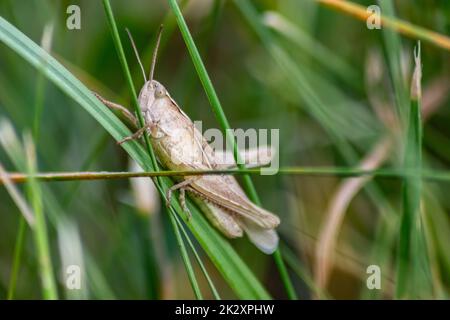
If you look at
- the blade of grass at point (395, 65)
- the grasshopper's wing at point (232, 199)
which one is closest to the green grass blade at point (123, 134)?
the grasshopper's wing at point (232, 199)

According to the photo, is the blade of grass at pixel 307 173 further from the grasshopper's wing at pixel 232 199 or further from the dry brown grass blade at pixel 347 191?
the dry brown grass blade at pixel 347 191

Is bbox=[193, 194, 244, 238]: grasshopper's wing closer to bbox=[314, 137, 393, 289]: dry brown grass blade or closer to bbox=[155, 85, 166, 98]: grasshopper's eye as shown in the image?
bbox=[155, 85, 166, 98]: grasshopper's eye

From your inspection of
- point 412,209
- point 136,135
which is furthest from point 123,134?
point 412,209

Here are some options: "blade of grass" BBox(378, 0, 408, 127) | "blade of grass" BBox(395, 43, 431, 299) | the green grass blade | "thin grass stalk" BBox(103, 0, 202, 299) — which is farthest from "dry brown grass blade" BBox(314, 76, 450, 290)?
"thin grass stalk" BBox(103, 0, 202, 299)

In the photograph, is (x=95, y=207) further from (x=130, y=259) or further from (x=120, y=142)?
(x=120, y=142)

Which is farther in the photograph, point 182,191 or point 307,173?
point 182,191

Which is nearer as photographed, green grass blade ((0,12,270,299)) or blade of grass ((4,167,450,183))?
blade of grass ((4,167,450,183))

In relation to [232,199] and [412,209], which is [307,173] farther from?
[232,199]
